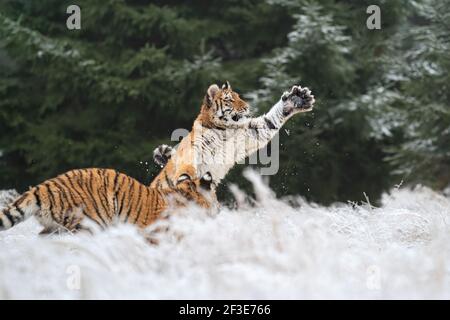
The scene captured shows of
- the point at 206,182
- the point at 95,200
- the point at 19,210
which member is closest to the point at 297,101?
the point at 206,182

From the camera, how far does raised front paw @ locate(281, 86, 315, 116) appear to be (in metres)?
7.92

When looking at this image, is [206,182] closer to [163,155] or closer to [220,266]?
[220,266]

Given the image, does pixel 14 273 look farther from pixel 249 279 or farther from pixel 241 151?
pixel 241 151

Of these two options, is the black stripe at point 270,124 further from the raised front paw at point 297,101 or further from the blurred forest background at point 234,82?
the blurred forest background at point 234,82

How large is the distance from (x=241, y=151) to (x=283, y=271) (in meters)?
3.71

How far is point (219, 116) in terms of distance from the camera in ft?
26.8

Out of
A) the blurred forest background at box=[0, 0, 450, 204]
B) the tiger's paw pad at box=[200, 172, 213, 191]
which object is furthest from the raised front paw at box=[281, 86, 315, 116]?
the blurred forest background at box=[0, 0, 450, 204]

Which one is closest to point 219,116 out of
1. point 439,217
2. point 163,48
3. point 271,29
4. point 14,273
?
point 439,217

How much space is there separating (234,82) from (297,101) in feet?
19.1

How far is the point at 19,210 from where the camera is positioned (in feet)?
18.4

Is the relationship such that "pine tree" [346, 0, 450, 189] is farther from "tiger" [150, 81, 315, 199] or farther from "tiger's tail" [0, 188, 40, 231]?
"tiger's tail" [0, 188, 40, 231]

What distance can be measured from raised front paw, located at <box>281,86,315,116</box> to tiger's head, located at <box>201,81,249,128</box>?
1.56 ft

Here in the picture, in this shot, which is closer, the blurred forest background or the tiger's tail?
the tiger's tail

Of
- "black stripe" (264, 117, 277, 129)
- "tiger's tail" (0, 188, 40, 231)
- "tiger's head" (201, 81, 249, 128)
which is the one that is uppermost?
"tiger's head" (201, 81, 249, 128)
